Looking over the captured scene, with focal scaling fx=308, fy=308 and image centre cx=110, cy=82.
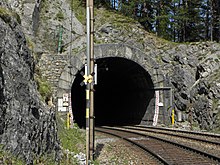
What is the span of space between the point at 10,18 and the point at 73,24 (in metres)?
16.9

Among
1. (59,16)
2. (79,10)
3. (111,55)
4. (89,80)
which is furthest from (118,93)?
(89,80)

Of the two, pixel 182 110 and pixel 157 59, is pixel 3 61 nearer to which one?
pixel 182 110

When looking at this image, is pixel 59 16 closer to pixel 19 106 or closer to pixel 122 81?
pixel 122 81

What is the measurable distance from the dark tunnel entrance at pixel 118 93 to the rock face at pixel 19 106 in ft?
33.9

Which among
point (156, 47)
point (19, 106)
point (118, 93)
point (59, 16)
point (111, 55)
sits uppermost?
point (59, 16)

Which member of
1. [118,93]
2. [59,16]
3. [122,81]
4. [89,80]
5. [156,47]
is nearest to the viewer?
[89,80]

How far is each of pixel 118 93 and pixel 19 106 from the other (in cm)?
2179

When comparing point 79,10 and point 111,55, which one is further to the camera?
point 79,10

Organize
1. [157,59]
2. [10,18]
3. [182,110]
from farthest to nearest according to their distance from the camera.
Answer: [157,59], [182,110], [10,18]

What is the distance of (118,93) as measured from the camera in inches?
1048

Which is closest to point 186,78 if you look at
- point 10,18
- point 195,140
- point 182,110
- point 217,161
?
point 182,110

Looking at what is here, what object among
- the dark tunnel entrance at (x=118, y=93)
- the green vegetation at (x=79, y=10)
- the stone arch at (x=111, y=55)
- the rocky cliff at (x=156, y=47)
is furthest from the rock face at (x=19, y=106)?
the green vegetation at (x=79, y=10)

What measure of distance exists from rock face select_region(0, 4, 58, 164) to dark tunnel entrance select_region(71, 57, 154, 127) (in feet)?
33.9

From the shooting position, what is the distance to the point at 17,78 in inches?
203
